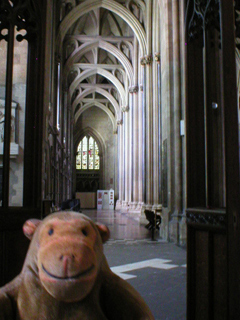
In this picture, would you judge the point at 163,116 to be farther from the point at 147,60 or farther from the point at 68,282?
the point at 68,282

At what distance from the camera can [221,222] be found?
2051 millimetres

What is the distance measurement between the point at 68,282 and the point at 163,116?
8.83 meters

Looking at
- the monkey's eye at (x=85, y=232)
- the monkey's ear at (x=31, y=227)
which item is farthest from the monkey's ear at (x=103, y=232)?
the monkey's ear at (x=31, y=227)

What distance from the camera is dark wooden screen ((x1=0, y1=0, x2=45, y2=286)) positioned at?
223 cm

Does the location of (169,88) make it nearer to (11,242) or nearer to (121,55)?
(11,242)

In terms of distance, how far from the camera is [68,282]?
1.05 metres

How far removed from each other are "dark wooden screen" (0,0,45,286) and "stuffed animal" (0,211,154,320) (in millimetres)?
1018

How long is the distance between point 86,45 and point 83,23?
4.34ft

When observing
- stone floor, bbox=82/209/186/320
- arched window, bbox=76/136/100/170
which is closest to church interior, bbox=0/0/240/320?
stone floor, bbox=82/209/186/320

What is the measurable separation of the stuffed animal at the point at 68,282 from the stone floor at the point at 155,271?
1.87 meters

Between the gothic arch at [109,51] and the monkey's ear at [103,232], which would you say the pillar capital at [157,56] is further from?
the monkey's ear at [103,232]

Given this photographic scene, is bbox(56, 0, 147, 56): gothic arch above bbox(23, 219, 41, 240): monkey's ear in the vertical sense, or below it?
above

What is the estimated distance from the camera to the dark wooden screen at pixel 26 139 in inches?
87.7

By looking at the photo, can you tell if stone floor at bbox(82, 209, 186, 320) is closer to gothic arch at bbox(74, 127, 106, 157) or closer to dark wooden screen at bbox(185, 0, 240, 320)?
dark wooden screen at bbox(185, 0, 240, 320)
